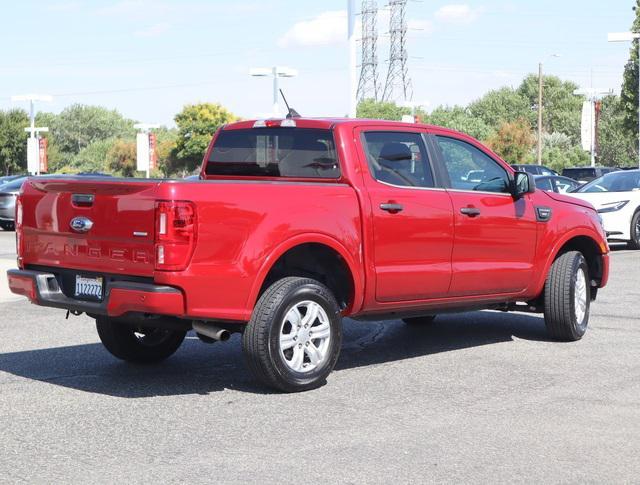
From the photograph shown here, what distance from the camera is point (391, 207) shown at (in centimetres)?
826

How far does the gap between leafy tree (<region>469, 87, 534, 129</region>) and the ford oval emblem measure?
107 meters

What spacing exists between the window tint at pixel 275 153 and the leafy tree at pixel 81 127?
4294 inches

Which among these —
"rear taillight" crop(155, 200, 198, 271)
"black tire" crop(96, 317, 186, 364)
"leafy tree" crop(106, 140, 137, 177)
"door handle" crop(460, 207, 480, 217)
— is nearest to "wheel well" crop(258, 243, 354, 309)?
"rear taillight" crop(155, 200, 198, 271)

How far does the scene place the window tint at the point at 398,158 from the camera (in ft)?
27.5

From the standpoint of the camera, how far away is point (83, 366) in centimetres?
862

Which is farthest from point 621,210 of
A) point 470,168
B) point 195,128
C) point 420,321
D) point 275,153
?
point 195,128

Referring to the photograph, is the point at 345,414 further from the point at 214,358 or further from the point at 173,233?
the point at 214,358

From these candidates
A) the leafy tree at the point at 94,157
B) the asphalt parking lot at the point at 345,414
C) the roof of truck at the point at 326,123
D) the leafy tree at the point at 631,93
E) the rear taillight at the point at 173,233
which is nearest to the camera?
the asphalt parking lot at the point at 345,414

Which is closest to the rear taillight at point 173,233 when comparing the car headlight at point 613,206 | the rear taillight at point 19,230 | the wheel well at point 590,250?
the rear taillight at point 19,230

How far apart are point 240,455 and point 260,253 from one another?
5.91ft

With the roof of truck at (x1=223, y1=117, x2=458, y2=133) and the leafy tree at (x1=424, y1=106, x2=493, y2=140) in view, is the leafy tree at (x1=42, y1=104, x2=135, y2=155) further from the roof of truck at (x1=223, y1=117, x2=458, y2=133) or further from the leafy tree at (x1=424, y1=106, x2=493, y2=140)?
the roof of truck at (x1=223, y1=117, x2=458, y2=133)

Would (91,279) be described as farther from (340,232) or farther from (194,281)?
(340,232)

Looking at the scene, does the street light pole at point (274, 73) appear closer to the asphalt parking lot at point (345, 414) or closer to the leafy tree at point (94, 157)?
the asphalt parking lot at point (345, 414)

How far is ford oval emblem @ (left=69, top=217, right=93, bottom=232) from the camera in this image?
24.2 ft
